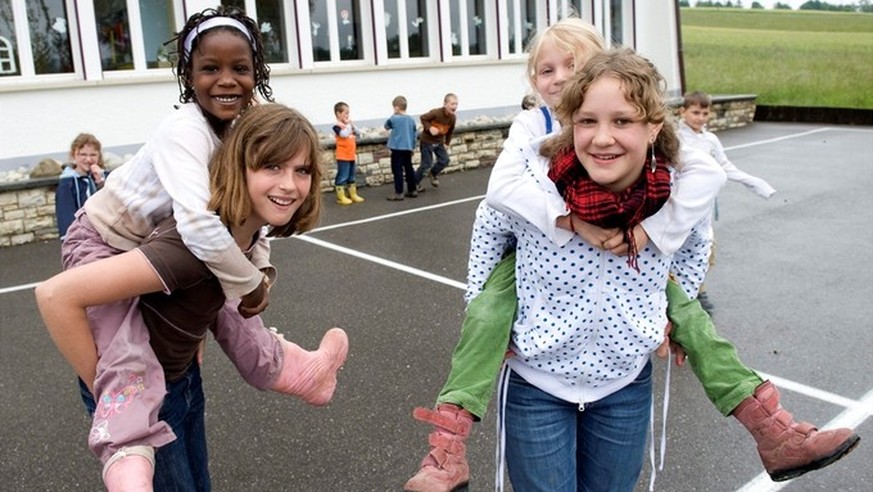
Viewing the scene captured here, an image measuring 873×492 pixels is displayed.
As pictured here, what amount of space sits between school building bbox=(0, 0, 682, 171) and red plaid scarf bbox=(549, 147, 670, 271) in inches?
467

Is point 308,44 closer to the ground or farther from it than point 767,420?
farther from it

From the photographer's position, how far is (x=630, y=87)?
2041 mm

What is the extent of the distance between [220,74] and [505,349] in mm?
1213

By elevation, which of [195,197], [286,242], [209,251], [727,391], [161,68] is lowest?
[286,242]

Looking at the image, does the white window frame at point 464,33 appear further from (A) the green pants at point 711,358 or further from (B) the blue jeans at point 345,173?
(A) the green pants at point 711,358

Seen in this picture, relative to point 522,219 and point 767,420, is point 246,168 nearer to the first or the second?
point 522,219

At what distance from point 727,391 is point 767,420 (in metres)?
0.14

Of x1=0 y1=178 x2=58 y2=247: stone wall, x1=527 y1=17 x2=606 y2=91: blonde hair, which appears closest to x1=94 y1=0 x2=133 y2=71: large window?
x1=0 y1=178 x2=58 y2=247: stone wall

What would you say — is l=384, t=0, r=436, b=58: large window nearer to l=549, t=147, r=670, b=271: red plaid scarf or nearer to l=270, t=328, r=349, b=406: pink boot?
l=270, t=328, r=349, b=406: pink boot

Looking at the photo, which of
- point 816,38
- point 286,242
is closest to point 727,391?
point 286,242

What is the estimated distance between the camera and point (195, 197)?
7.04 ft

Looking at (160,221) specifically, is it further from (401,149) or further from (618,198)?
(401,149)

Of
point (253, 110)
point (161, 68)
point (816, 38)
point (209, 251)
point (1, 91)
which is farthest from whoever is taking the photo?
point (816, 38)

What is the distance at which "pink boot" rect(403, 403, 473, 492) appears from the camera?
2.12 meters
